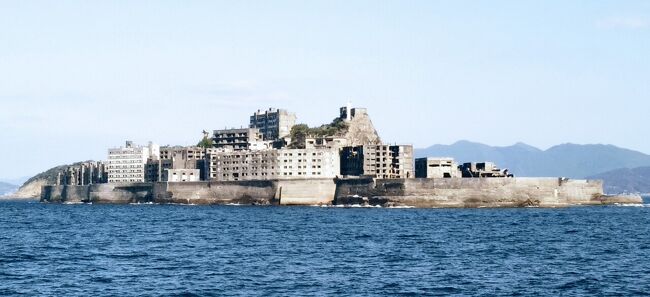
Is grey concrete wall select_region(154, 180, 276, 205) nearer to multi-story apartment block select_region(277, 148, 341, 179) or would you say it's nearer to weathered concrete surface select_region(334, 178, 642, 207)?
multi-story apartment block select_region(277, 148, 341, 179)

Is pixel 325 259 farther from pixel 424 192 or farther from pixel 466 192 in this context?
pixel 424 192

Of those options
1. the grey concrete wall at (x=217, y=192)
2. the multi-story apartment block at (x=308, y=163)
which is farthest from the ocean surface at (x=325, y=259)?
the multi-story apartment block at (x=308, y=163)

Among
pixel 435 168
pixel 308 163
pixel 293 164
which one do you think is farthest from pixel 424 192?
pixel 293 164

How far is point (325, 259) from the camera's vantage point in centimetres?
6638

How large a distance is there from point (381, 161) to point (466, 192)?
90.1 ft

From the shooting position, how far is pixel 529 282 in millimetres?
53969

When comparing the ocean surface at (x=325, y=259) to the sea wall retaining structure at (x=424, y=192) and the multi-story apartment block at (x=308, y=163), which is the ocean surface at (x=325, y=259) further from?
the multi-story apartment block at (x=308, y=163)

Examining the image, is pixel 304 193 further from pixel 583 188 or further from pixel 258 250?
pixel 258 250

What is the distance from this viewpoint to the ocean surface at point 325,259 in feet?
169

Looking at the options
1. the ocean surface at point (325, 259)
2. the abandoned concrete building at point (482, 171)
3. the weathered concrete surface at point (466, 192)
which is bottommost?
the ocean surface at point (325, 259)

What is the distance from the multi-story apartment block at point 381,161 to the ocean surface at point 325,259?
71595 millimetres

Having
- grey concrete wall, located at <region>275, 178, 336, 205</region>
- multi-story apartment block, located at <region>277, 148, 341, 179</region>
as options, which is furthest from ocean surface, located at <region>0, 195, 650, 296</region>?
multi-story apartment block, located at <region>277, 148, 341, 179</region>

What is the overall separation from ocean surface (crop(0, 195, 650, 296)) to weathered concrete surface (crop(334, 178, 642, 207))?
48.7 m

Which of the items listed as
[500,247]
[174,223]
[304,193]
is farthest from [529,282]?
[304,193]
